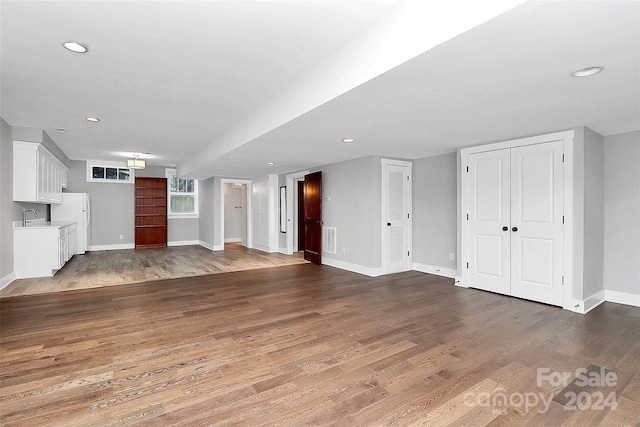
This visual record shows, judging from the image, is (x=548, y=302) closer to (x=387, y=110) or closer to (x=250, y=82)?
(x=387, y=110)

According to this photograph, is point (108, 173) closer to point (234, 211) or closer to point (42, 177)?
point (42, 177)

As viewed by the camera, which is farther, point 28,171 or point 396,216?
point 396,216

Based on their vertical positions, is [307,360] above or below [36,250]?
below

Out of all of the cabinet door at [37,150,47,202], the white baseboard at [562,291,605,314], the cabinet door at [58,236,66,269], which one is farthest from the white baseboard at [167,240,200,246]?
the white baseboard at [562,291,605,314]

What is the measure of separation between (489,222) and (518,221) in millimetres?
398

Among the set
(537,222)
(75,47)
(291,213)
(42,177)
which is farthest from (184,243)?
(537,222)

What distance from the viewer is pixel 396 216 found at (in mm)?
5926

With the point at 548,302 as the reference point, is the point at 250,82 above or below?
above

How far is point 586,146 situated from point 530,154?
1.83 feet

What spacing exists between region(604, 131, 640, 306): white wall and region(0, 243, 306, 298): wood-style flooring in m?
5.20

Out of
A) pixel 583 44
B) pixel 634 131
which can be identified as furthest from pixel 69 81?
pixel 634 131

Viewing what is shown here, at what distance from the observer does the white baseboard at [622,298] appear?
12.9 feet

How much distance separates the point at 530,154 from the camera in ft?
13.6

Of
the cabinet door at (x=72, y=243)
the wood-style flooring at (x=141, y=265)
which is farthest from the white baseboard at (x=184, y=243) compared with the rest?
the cabinet door at (x=72, y=243)
